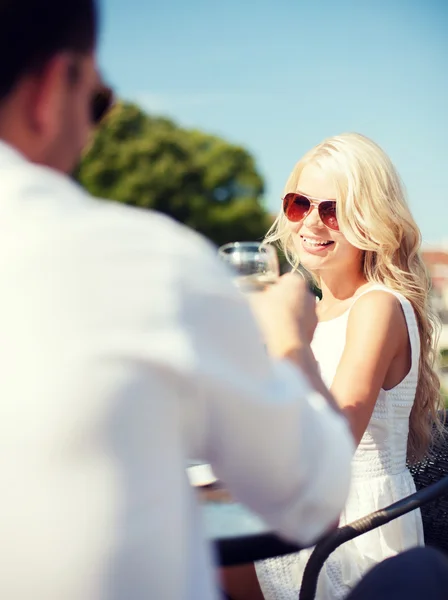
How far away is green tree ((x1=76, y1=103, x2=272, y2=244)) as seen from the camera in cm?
4050

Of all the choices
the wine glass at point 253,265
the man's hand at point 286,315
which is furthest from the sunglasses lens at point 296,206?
the man's hand at point 286,315

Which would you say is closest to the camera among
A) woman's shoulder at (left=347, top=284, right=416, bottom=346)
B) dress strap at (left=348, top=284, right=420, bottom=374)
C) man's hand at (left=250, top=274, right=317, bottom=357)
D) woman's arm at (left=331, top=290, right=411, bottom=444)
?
man's hand at (left=250, top=274, right=317, bottom=357)

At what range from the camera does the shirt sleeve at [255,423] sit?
3.00 ft

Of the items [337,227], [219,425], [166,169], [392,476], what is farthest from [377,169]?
[166,169]

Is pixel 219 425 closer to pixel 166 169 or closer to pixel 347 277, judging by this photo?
pixel 347 277

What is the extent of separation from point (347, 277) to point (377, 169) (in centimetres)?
41

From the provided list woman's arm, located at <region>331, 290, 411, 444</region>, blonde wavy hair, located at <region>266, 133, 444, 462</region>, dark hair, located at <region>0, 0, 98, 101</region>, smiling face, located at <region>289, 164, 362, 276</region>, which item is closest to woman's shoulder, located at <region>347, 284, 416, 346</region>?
woman's arm, located at <region>331, 290, 411, 444</region>

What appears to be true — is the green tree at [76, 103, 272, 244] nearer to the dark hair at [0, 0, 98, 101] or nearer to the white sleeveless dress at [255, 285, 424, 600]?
the white sleeveless dress at [255, 285, 424, 600]

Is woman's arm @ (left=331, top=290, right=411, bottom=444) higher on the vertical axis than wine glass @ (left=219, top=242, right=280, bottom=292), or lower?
lower

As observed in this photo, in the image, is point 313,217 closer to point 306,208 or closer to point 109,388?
point 306,208

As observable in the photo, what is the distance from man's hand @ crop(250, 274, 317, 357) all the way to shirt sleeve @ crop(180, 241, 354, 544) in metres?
0.24

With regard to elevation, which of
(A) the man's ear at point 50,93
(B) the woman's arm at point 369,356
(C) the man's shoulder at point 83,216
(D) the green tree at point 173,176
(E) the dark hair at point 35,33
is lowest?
(D) the green tree at point 173,176

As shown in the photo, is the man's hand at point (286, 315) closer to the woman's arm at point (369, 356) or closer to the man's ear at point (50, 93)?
the man's ear at point (50, 93)

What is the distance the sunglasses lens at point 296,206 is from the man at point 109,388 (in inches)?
69.6
